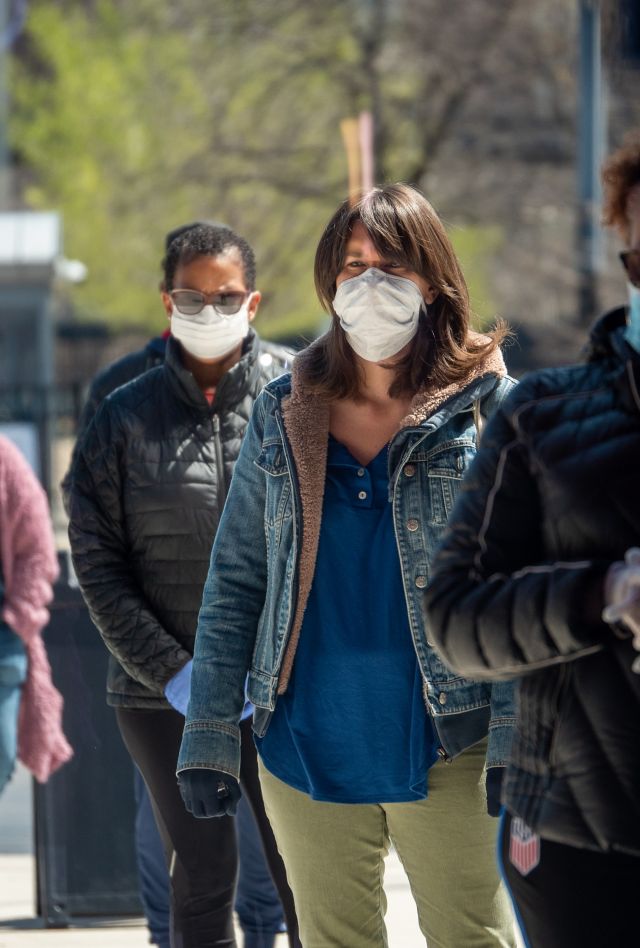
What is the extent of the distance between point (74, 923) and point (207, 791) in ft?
8.86

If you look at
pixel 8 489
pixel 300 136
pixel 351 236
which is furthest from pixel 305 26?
pixel 351 236

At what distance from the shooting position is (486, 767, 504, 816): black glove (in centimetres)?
298

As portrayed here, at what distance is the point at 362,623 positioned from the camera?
315 cm

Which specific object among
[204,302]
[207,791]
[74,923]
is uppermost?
[204,302]

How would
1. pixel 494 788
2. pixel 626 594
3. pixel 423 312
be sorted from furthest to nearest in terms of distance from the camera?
pixel 423 312, pixel 494 788, pixel 626 594

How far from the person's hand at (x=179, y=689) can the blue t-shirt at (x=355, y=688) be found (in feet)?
2.59

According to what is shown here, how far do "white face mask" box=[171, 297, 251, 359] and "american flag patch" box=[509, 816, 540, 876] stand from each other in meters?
2.23

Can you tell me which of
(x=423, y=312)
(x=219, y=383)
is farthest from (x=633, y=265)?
(x=219, y=383)

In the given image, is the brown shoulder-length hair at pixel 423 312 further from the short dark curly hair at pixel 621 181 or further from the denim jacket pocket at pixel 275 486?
the short dark curly hair at pixel 621 181

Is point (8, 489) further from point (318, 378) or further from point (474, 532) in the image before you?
point (474, 532)

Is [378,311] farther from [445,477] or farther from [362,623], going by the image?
[362,623]

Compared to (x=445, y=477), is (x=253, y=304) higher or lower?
higher

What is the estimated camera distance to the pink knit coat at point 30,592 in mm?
5156

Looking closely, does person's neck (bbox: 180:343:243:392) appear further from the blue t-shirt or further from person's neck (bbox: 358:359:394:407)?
the blue t-shirt
